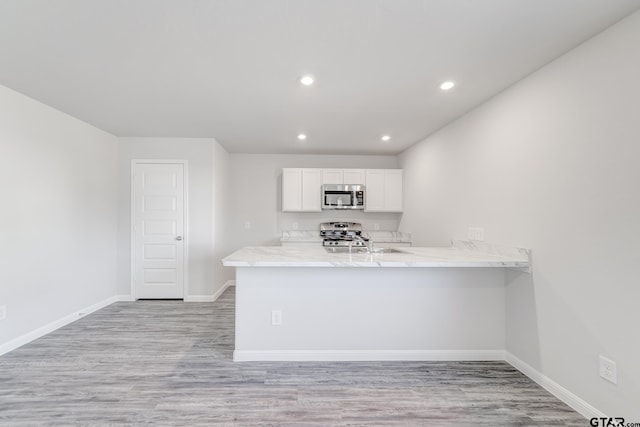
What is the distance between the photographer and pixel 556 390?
2176 mm

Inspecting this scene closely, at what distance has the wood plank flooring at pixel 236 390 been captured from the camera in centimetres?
193

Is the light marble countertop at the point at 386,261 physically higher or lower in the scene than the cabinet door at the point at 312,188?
lower

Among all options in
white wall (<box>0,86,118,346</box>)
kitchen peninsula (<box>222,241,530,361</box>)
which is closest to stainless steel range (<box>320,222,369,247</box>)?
kitchen peninsula (<box>222,241,530,361</box>)

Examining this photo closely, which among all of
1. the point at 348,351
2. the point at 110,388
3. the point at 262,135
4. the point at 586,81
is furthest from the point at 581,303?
the point at 262,135

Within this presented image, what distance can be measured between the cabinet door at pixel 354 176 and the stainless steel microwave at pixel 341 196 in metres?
0.14

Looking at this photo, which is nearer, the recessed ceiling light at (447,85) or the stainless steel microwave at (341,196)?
the recessed ceiling light at (447,85)

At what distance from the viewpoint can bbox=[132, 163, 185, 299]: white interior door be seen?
455cm

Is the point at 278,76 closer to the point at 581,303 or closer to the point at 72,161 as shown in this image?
the point at 581,303

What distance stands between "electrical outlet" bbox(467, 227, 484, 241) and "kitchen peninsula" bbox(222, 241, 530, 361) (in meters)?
0.29

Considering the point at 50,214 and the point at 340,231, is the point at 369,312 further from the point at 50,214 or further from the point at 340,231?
the point at 50,214

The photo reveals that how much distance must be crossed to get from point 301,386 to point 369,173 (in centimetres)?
373

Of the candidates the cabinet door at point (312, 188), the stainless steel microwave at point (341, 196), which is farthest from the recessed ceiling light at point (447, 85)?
the cabinet door at point (312, 188)

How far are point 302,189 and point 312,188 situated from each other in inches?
6.8

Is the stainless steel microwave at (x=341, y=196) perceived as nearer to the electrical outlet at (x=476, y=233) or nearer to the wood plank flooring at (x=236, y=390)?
the electrical outlet at (x=476, y=233)
